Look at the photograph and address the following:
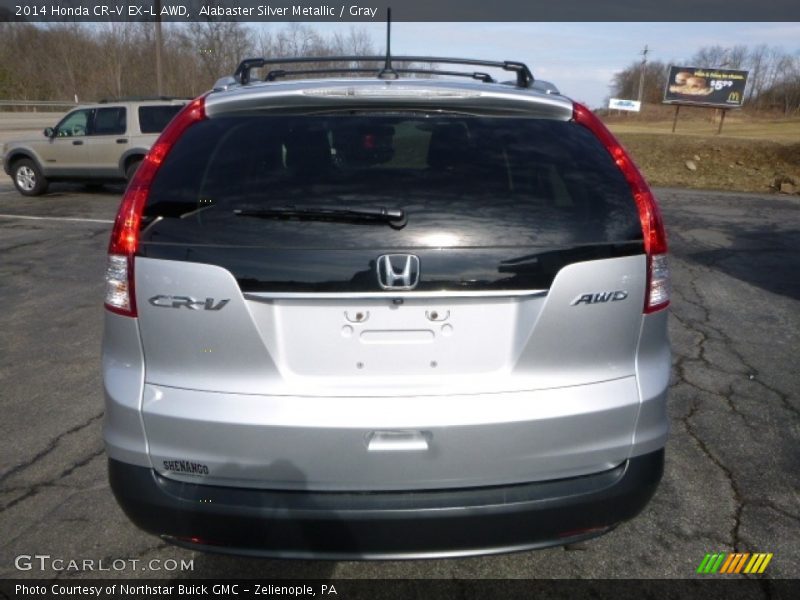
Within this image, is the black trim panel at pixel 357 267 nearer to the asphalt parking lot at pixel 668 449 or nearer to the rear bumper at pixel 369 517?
the rear bumper at pixel 369 517

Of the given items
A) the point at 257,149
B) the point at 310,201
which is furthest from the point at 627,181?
the point at 257,149

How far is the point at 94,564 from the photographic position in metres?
2.65

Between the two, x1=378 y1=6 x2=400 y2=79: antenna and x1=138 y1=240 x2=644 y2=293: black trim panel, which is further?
x1=378 y1=6 x2=400 y2=79: antenna

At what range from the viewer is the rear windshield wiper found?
2.01 meters

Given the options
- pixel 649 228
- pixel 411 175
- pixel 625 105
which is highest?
pixel 411 175

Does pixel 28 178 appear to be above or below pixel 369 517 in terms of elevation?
below

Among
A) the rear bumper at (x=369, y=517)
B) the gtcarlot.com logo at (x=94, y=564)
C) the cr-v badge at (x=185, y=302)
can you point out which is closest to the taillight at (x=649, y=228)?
the rear bumper at (x=369, y=517)


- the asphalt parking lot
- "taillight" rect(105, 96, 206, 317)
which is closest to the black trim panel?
"taillight" rect(105, 96, 206, 317)

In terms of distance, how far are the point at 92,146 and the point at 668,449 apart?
13317 mm

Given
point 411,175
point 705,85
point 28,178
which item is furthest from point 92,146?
point 705,85

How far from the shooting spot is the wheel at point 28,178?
1407cm

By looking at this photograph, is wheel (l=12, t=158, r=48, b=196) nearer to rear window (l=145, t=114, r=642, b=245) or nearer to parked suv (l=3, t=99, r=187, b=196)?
parked suv (l=3, t=99, r=187, b=196)

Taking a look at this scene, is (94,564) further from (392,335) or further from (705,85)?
(705,85)

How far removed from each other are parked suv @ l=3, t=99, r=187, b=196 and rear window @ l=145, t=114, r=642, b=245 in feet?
39.1
